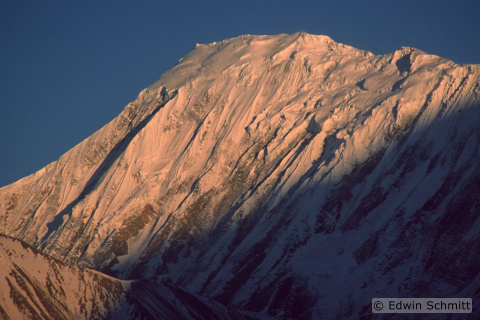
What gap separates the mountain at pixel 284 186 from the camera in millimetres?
128625

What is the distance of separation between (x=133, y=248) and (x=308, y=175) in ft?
85.6

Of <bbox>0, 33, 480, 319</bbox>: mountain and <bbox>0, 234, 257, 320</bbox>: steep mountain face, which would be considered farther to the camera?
<bbox>0, 33, 480, 319</bbox>: mountain

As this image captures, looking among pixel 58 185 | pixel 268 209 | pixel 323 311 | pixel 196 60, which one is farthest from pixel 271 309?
pixel 196 60

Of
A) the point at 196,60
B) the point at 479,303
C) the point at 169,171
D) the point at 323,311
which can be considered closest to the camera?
the point at 479,303

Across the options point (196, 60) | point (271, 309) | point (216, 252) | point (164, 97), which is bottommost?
point (271, 309)

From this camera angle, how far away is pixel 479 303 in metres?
117

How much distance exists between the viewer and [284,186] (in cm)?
14125

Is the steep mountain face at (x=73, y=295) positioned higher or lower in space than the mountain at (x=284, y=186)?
lower

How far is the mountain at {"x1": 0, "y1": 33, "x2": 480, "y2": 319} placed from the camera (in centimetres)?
12862

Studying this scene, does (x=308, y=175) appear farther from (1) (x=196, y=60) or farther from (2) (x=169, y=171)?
(1) (x=196, y=60)

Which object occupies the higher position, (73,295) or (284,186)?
(284,186)

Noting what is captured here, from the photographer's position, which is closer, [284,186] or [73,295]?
[73,295]

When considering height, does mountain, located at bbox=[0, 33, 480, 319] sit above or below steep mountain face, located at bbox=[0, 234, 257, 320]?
above

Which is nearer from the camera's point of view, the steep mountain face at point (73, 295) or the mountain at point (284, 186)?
the steep mountain face at point (73, 295)
